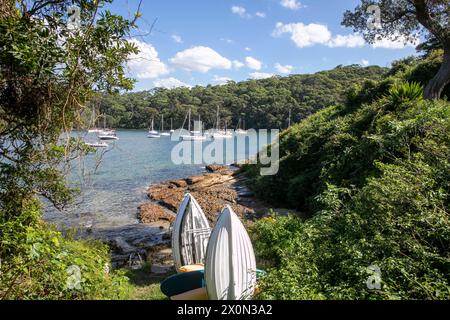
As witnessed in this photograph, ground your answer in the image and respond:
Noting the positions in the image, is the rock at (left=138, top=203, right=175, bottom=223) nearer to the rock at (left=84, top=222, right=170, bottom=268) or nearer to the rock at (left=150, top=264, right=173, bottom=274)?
the rock at (left=84, top=222, right=170, bottom=268)

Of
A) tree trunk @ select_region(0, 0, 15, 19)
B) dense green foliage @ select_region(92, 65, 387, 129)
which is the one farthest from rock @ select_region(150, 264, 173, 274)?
dense green foliage @ select_region(92, 65, 387, 129)

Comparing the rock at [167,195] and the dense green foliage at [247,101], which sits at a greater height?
the dense green foliage at [247,101]

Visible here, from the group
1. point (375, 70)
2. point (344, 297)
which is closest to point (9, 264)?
point (344, 297)

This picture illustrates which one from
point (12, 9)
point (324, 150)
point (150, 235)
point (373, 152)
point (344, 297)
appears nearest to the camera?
point (344, 297)

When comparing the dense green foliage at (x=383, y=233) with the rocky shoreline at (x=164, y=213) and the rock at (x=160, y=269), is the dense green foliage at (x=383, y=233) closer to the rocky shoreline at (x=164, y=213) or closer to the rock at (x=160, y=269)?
the rock at (x=160, y=269)

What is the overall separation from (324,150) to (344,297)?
10.5 metres

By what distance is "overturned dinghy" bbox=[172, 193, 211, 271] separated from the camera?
8.70 metres

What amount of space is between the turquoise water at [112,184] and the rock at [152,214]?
0.45 metres

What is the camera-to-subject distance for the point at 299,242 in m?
6.40

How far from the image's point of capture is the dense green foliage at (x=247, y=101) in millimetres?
79000

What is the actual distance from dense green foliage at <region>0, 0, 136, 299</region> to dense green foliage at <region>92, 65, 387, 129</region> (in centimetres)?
7321

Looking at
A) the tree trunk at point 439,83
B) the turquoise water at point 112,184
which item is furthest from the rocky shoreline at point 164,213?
the tree trunk at point 439,83

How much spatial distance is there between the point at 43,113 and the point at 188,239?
465 cm

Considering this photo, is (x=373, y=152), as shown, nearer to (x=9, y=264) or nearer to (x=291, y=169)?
(x=291, y=169)
